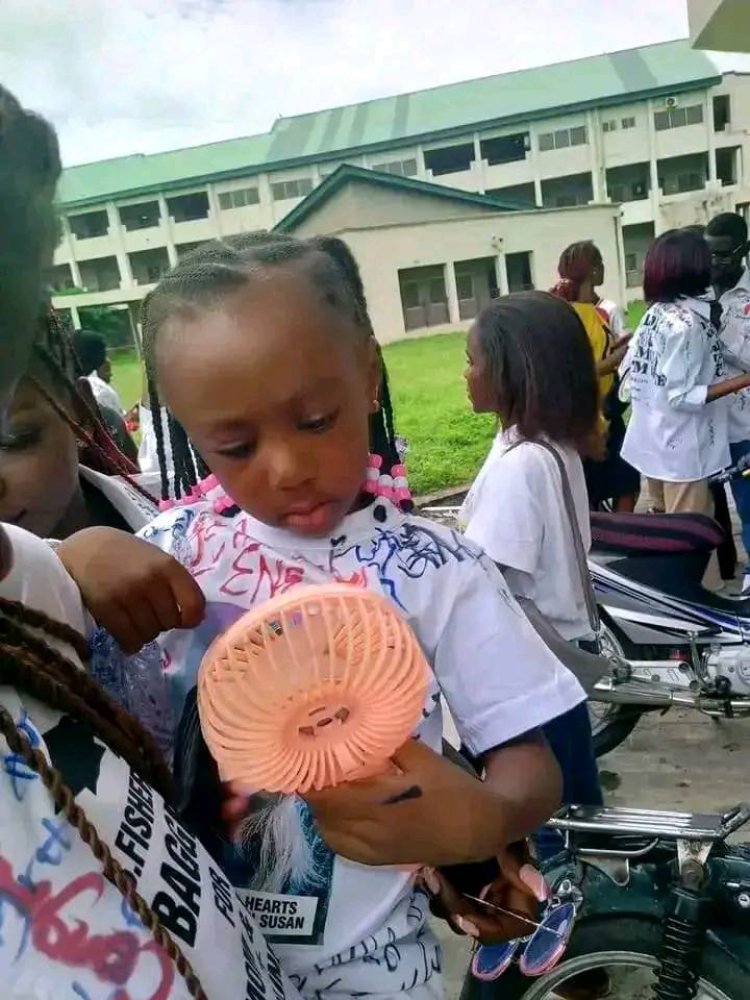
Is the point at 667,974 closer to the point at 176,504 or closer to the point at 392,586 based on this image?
the point at 392,586

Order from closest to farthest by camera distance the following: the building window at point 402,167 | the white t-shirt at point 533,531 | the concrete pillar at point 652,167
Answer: the white t-shirt at point 533,531, the building window at point 402,167, the concrete pillar at point 652,167

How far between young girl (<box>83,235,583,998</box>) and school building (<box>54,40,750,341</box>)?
15243mm

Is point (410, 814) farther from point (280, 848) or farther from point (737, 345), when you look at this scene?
point (737, 345)

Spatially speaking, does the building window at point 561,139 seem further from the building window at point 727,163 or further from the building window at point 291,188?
the building window at point 291,188

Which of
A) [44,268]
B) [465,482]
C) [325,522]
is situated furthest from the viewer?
[465,482]

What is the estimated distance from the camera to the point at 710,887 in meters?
1.55

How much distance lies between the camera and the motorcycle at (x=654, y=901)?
1.53m

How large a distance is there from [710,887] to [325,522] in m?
1.14

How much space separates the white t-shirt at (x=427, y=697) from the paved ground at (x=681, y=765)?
210cm

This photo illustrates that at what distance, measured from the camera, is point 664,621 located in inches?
118

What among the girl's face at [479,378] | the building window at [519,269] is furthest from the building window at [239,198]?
the girl's face at [479,378]

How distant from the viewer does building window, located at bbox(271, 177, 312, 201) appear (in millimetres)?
22219

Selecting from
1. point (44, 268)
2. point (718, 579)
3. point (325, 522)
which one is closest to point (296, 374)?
point (325, 522)

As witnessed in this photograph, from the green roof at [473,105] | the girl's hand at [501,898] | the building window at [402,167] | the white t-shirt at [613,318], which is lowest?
the girl's hand at [501,898]
